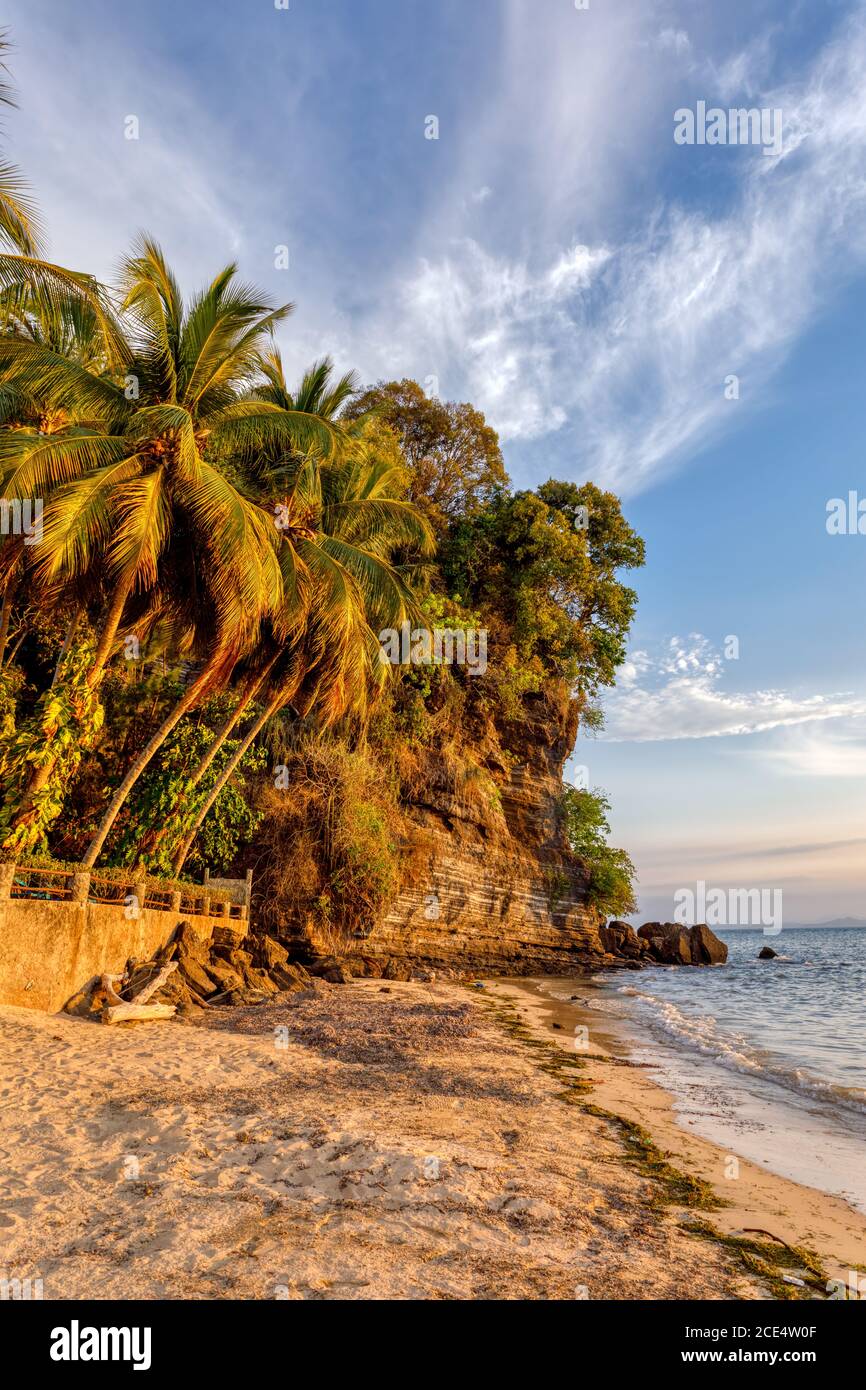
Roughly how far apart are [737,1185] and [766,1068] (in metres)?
6.78

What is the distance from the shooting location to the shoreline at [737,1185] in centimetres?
476

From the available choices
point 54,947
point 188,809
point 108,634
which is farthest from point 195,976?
point 108,634

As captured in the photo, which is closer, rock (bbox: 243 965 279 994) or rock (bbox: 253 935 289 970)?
rock (bbox: 243 965 279 994)

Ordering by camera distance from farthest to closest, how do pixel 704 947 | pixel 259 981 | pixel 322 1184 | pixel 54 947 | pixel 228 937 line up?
pixel 704 947 → pixel 228 937 → pixel 259 981 → pixel 54 947 → pixel 322 1184

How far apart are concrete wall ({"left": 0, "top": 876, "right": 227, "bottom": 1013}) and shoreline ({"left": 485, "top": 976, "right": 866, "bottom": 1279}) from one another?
708 cm

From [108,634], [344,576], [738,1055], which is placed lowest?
[738,1055]

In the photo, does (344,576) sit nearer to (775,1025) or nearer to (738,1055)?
(738,1055)

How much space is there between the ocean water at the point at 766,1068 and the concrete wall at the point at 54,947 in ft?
26.3

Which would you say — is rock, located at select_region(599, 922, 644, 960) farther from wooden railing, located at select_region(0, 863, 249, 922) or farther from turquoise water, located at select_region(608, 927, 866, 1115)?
wooden railing, located at select_region(0, 863, 249, 922)

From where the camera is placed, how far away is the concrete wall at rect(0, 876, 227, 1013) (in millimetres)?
9531

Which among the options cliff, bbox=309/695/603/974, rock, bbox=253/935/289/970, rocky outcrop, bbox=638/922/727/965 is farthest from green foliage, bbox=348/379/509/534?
rocky outcrop, bbox=638/922/727/965

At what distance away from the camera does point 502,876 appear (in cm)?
2761
